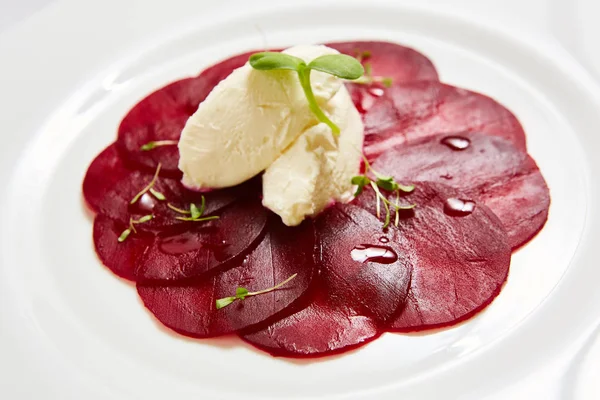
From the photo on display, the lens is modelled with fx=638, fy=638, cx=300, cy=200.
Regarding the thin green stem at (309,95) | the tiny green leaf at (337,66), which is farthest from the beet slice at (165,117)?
the tiny green leaf at (337,66)

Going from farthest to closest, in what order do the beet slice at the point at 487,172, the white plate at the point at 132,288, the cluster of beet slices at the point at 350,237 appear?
the beet slice at the point at 487,172, the cluster of beet slices at the point at 350,237, the white plate at the point at 132,288

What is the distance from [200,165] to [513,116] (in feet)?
4.93

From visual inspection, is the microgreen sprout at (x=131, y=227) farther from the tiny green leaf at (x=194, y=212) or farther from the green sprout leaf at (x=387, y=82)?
the green sprout leaf at (x=387, y=82)

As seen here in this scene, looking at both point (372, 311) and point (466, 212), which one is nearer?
point (372, 311)

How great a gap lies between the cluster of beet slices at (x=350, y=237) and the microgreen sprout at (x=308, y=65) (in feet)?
1.58

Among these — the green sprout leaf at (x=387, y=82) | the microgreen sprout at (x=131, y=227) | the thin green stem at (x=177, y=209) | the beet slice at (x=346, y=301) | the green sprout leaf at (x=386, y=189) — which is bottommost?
the beet slice at (x=346, y=301)

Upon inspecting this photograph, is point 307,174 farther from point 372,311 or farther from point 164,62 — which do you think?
point 164,62

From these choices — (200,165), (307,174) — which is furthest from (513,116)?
(200,165)

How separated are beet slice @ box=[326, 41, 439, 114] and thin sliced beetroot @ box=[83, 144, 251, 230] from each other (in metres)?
0.81

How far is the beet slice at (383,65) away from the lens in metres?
3.24

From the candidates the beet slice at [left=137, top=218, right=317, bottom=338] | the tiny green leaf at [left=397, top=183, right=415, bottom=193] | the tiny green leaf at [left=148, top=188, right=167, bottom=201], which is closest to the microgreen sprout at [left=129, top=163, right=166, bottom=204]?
the tiny green leaf at [left=148, top=188, right=167, bottom=201]

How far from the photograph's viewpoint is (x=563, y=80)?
10.3ft

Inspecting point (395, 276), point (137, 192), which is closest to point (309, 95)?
point (395, 276)

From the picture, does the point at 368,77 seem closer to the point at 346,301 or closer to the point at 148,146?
the point at 148,146
